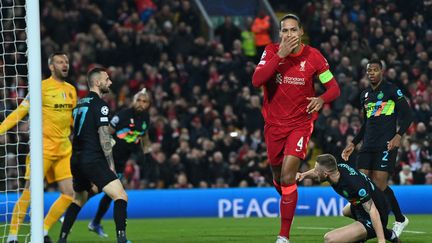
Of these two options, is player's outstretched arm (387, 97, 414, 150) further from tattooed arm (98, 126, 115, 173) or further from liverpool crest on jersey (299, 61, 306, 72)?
tattooed arm (98, 126, 115, 173)

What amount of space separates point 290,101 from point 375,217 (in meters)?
1.45

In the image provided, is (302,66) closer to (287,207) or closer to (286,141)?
(286,141)

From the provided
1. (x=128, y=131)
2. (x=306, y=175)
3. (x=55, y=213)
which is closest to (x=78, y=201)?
(x=55, y=213)

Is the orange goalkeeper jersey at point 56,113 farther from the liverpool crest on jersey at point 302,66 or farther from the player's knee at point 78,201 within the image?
the liverpool crest on jersey at point 302,66

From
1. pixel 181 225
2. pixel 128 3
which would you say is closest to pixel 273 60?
pixel 181 225

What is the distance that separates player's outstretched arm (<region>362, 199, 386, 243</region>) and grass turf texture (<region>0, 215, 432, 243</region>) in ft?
4.36

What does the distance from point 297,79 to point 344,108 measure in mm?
11638

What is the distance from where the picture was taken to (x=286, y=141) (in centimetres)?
951

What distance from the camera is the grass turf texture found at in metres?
11.5

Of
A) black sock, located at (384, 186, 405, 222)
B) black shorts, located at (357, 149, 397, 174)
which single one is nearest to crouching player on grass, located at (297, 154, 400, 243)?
black sock, located at (384, 186, 405, 222)

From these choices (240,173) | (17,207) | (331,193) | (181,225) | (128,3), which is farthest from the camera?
(128,3)

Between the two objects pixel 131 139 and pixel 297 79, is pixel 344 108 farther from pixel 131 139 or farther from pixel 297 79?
pixel 297 79

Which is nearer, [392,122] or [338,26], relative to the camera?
[392,122]

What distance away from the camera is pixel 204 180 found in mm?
20125
